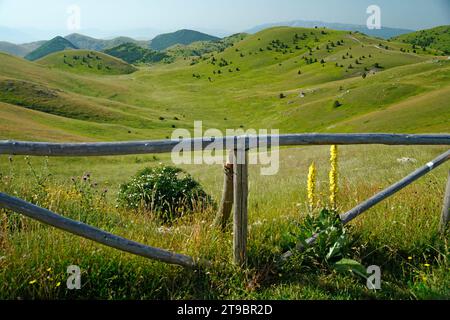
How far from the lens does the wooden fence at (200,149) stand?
559 cm

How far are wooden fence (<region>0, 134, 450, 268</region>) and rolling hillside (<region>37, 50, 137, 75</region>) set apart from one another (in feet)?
604

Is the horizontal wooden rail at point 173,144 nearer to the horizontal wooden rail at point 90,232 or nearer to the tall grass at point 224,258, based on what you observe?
the horizontal wooden rail at point 90,232

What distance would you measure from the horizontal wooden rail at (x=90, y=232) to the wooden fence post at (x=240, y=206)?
510 millimetres

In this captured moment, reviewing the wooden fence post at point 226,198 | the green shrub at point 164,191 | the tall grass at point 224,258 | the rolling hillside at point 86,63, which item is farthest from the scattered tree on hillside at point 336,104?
the rolling hillside at point 86,63

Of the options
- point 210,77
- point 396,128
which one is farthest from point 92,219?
point 210,77

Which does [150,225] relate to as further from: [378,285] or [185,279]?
[378,285]

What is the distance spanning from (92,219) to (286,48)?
174424 millimetres

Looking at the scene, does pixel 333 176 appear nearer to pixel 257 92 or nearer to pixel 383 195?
pixel 383 195

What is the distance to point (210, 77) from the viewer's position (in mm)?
155875

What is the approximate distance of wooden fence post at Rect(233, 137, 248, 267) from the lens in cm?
637

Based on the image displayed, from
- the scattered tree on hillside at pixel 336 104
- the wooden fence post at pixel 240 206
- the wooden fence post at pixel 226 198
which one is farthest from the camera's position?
the scattered tree on hillside at pixel 336 104

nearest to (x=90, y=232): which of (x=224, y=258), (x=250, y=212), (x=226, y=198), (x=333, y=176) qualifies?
(x=224, y=258)
